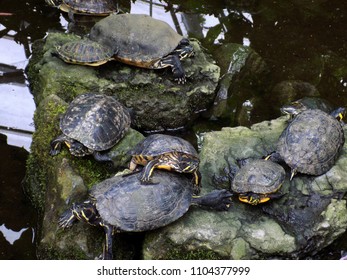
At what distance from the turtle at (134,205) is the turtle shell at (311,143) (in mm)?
905

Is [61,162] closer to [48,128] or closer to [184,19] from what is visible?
[48,128]

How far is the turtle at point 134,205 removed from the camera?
13.0 ft

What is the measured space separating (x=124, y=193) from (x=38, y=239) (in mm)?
1221

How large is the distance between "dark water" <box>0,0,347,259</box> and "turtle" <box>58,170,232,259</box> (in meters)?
1.31

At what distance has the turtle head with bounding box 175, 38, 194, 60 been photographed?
6.23m

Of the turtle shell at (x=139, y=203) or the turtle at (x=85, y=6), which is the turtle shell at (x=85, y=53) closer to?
the turtle at (x=85, y=6)

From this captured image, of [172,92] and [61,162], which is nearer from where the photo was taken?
[61,162]

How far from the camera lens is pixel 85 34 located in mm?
7207

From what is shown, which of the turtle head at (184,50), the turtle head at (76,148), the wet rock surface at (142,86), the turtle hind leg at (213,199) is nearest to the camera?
the turtle hind leg at (213,199)

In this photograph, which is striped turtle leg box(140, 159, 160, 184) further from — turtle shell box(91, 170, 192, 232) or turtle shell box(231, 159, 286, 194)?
turtle shell box(231, 159, 286, 194)

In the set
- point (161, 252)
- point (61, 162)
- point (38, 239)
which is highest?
point (61, 162)

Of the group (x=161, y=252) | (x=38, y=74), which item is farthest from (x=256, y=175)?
(x=38, y=74)

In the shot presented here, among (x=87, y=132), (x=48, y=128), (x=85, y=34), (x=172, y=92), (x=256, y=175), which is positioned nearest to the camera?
(x=256, y=175)

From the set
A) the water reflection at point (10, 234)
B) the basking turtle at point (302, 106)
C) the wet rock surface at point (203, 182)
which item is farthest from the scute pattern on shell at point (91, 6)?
the water reflection at point (10, 234)
